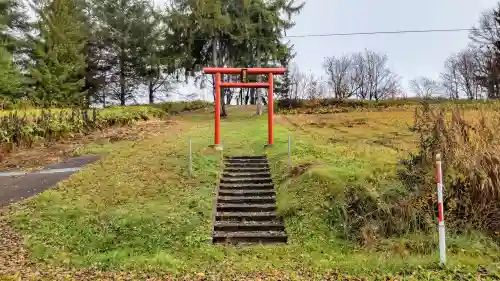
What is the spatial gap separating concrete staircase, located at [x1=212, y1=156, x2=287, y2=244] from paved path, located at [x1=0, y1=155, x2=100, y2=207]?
4459 millimetres

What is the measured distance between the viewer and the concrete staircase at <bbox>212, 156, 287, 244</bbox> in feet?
28.9

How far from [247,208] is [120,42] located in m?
25.2

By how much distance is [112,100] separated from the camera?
36031 millimetres

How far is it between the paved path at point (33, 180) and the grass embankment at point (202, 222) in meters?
0.61

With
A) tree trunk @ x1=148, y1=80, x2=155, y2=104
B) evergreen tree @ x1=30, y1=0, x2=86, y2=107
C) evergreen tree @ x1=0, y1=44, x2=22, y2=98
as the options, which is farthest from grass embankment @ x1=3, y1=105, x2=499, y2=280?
tree trunk @ x1=148, y1=80, x2=155, y2=104

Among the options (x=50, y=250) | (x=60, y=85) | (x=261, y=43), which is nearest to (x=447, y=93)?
(x=261, y=43)

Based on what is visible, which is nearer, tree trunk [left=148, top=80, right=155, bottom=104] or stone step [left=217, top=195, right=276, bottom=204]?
stone step [left=217, top=195, right=276, bottom=204]

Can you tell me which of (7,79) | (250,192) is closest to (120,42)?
(7,79)

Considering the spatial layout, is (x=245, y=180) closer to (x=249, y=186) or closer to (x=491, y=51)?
(x=249, y=186)

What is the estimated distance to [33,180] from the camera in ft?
39.7

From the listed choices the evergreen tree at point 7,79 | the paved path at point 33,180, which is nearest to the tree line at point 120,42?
the evergreen tree at point 7,79

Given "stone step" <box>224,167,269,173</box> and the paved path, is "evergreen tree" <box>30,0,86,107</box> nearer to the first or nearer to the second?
the paved path

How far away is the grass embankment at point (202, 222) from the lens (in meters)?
6.81

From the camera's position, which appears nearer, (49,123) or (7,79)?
(49,123)
